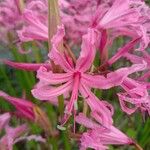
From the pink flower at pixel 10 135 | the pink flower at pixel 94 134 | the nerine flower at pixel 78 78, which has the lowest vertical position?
the pink flower at pixel 10 135

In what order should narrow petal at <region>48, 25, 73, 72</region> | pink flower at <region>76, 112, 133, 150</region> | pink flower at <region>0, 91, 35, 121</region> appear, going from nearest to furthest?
narrow petal at <region>48, 25, 73, 72</region>
pink flower at <region>76, 112, 133, 150</region>
pink flower at <region>0, 91, 35, 121</region>

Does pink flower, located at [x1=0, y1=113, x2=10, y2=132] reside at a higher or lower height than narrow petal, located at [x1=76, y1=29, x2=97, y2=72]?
lower

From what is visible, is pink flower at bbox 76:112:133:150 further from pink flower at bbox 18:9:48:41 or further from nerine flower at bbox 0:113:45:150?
nerine flower at bbox 0:113:45:150

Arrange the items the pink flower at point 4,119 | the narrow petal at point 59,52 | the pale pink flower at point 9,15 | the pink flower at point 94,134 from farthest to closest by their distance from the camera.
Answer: the pale pink flower at point 9,15
the pink flower at point 4,119
the pink flower at point 94,134
the narrow petal at point 59,52

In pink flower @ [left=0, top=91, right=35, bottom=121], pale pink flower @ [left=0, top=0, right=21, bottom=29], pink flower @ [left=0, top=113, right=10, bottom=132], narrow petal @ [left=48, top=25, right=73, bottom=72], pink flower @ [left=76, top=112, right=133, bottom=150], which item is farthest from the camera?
pale pink flower @ [left=0, top=0, right=21, bottom=29]

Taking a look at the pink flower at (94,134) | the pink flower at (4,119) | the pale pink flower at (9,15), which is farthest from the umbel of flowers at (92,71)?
the pale pink flower at (9,15)

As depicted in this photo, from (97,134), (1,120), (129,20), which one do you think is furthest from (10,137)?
(129,20)

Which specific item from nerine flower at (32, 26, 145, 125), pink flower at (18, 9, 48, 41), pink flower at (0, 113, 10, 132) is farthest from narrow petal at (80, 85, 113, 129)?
pink flower at (0, 113, 10, 132)

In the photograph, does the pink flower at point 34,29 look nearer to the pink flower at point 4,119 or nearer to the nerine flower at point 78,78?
the nerine flower at point 78,78

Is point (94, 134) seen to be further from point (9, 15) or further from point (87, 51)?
point (9, 15)
